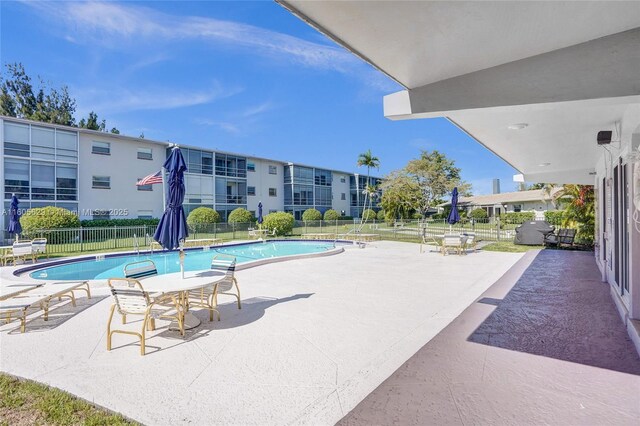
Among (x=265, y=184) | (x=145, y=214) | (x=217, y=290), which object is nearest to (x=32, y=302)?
(x=217, y=290)

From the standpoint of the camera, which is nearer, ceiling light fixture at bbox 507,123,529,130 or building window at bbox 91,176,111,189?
ceiling light fixture at bbox 507,123,529,130

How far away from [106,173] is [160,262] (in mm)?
15190

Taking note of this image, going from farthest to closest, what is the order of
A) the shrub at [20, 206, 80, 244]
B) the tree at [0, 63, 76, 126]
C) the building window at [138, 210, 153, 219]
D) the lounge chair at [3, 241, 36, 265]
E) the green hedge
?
1. the tree at [0, 63, 76, 126]
2. the building window at [138, 210, 153, 219]
3. the green hedge
4. the shrub at [20, 206, 80, 244]
5. the lounge chair at [3, 241, 36, 265]

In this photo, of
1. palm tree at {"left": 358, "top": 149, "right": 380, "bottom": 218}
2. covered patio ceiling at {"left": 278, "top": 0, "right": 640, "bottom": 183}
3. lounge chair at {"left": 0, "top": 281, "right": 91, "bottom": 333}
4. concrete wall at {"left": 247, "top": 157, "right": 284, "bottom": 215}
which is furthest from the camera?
palm tree at {"left": 358, "top": 149, "right": 380, "bottom": 218}

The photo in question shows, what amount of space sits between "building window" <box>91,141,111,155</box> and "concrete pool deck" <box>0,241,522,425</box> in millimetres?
22044

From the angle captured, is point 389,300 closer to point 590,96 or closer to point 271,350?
point 271,350

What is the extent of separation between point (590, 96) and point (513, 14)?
138 centimetres

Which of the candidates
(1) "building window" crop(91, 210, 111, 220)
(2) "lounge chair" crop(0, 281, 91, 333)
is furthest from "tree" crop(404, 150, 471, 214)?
(2) "lounge chair" crop(0, 281, 91, 333)

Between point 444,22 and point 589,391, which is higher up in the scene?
point 444,22

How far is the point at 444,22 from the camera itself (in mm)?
3154

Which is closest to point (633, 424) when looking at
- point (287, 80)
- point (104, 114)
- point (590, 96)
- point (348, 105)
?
point (590, 96)

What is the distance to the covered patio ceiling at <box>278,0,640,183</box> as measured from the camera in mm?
3010

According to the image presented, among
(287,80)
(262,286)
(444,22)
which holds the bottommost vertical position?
(262,286)

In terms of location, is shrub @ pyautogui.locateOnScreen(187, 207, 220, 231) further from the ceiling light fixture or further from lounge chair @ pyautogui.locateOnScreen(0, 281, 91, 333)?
the ceiling light fixture
